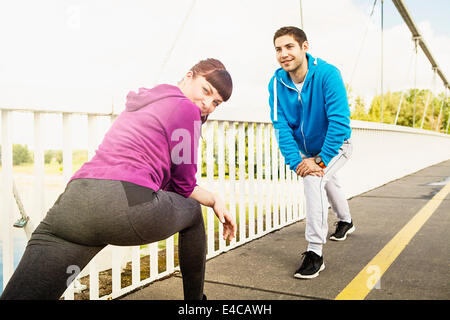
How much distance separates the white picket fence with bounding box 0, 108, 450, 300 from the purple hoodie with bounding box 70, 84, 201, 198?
74 cm

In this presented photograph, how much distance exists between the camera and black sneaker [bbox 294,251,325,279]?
3.36 metres

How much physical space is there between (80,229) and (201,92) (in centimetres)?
87

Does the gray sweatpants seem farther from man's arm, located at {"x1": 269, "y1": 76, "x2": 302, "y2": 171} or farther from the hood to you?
the hood

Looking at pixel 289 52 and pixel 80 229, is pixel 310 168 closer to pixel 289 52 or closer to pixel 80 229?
pixel 289 52

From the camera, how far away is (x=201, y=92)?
7.35ft

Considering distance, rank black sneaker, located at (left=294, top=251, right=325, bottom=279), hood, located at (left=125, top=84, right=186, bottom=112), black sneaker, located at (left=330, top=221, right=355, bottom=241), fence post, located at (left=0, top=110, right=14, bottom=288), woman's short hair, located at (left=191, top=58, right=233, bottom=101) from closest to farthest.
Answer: hood, located at (left=125, top=84, right=186, bottom=112) < woman's short hair, located at (left=191, top=58, right=233, bottom=101) < fence post, located at (left=0, top=110, right=14, bottom=288) < black sneaker, located at (left=294, top=251, right=325, bottom=279) < black sneaker, located at (left=330, top=221, right=355, bottom=241)

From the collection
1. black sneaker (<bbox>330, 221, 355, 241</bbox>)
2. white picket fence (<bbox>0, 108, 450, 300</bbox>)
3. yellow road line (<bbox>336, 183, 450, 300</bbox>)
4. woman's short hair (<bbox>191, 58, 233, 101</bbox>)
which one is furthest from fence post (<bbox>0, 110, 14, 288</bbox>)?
black sneaker (<bbox>330, 221, 355, 241</bbox>)

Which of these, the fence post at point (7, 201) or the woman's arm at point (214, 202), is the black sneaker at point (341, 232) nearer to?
the woman's arm at point (214, 202)

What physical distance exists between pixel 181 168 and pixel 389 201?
5840 mm

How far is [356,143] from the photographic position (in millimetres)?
7793

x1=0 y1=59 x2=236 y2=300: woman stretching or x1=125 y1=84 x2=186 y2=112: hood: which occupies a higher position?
x1=125 y1=84 x2=186 y2=112: hood

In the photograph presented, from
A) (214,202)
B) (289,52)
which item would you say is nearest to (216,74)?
(214,202)

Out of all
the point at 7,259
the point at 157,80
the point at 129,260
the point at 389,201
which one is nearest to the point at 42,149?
the point at 7,259

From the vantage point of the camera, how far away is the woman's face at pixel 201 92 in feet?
7.33
